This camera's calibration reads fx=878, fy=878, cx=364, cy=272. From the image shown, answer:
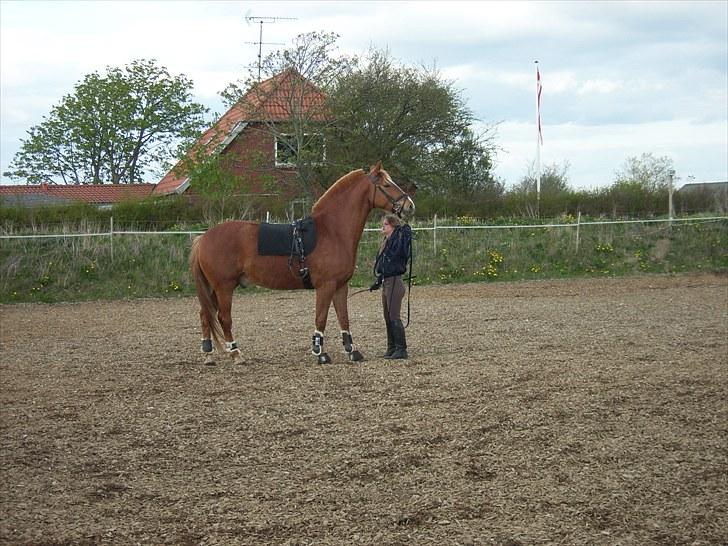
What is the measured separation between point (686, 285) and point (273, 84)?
591 inches

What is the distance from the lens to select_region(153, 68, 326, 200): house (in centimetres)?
2872

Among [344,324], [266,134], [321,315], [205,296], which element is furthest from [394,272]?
[266,134]

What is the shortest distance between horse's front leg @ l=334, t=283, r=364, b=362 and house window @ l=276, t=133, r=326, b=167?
18886mm

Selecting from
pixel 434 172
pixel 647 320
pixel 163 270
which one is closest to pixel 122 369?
pixel 647 320

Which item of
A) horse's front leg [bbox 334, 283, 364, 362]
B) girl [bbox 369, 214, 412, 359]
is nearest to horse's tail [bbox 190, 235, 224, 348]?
horse's front leg [bbox 334, 283, 364, 362]

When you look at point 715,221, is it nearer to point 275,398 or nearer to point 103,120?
point 275,398

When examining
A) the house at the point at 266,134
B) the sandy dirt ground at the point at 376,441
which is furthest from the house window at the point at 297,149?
the sandy dirt ground at the point at 376,441

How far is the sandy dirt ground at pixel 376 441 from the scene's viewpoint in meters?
4.86

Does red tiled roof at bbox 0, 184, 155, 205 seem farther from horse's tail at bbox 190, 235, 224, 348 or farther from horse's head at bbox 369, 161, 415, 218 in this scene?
horse's head at bbox 369, 161, 415, 218

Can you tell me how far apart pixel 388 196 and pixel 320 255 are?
3.45 ft

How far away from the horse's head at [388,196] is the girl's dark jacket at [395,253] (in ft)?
0.88

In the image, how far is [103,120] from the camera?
4469cm

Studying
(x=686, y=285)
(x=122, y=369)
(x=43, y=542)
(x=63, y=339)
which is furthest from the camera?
(x=686, y=285)

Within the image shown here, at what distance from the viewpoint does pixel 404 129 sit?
102 feet
